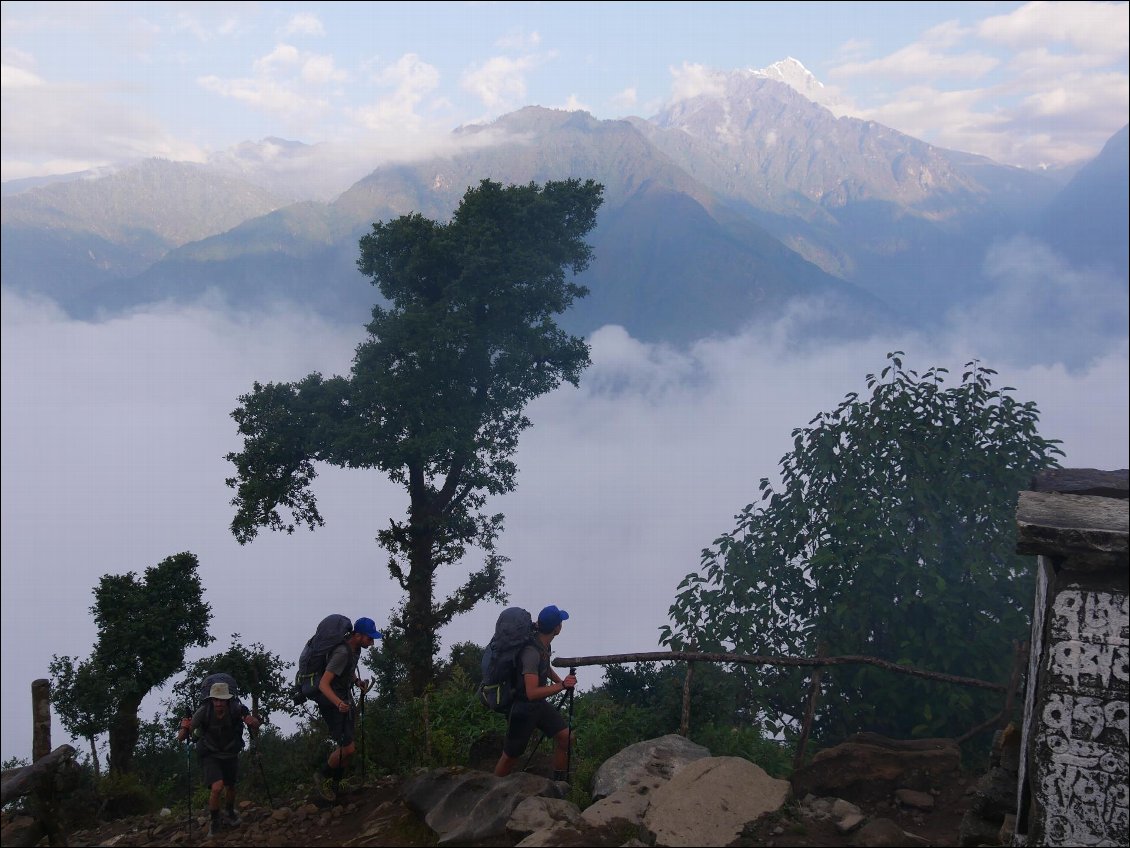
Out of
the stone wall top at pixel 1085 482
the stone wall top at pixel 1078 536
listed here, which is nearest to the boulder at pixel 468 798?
the stone wall top at pixel 1078 536

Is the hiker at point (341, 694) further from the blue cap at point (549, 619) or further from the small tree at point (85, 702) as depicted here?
the small tree at point (85, 702)

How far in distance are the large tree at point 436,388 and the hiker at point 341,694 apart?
10.4m

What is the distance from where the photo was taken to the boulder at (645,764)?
7430 millimetres

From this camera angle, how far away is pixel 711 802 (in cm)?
657

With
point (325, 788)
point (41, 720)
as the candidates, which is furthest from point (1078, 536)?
point (41, 720)

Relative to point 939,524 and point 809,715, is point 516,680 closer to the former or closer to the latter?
point 809,715

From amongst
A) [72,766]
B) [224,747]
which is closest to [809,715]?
[224,747]

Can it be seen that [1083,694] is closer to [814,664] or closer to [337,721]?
[814,664]

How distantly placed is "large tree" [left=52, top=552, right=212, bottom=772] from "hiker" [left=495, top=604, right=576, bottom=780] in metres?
13.2

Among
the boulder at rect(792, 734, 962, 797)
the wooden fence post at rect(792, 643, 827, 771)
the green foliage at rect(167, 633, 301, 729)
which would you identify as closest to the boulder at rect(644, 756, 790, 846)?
the boulder at rect(792, 734, 962, 797)

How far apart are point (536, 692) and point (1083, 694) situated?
4.03 metres

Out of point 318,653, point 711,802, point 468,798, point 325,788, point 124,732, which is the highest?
point 318,653

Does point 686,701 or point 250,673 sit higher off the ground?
point 686,701

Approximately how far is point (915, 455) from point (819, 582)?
6.81 feet
